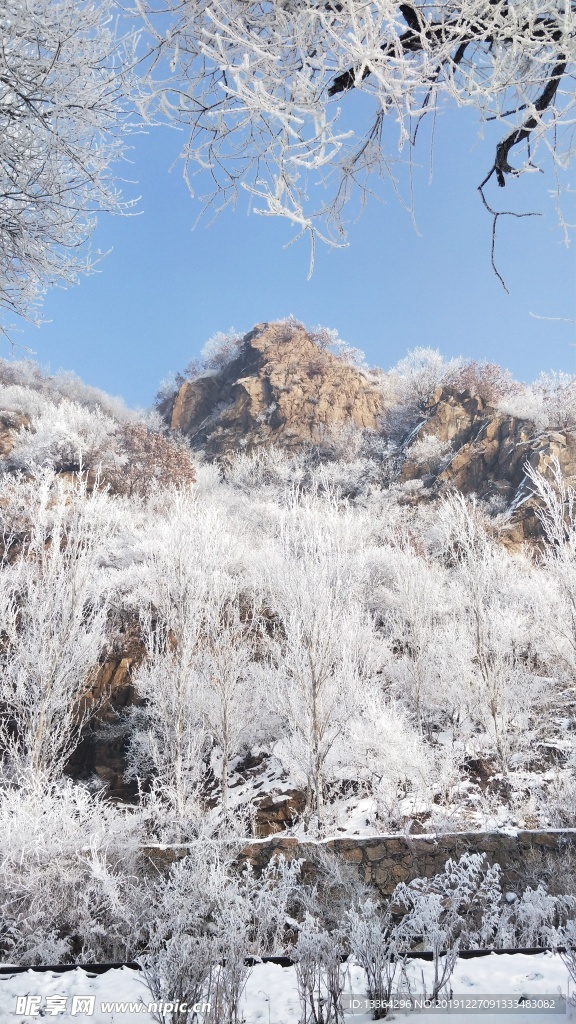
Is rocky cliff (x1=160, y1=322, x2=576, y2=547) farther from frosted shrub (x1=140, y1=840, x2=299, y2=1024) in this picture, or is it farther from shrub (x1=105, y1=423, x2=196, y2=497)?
frosted shrub (x1=140, y1=840, x2=299, y2=1024)

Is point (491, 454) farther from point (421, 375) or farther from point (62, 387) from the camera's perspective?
point (62, 387)

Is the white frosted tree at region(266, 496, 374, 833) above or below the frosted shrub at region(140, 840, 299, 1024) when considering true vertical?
above

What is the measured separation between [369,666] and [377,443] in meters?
20.5

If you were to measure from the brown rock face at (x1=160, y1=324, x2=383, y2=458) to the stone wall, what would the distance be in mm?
27765

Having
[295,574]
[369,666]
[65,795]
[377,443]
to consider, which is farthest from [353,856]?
[377,443]

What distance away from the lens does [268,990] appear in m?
3.47

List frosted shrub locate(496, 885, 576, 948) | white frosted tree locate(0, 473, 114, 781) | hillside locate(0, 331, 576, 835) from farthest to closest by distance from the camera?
hillside locate(0, 331, 576, 835) → white frosted tree locate(0, 473, 114, 781) → frosted shrub locate(496, 885, 576, 948)

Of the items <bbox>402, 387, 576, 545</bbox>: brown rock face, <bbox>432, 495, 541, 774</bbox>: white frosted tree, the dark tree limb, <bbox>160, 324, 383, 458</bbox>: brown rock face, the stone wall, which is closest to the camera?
the dark tree limb

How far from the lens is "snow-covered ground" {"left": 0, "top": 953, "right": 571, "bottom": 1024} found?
2.97 m

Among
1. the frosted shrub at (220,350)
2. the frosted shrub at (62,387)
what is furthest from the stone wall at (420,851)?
the frosted shrub at (220,350)

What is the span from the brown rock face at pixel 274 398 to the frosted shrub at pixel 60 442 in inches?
388

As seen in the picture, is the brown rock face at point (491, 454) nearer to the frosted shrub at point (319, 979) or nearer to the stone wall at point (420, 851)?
the stone wall at point (420, 851)

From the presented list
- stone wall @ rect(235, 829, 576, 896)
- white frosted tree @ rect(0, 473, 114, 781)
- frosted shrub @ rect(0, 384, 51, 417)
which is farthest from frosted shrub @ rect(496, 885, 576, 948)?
frosted shrub @ rect(0, 384, 51, 417)

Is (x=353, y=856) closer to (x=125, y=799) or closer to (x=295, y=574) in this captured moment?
(x=295, y=574)
